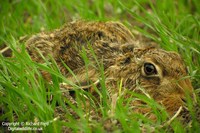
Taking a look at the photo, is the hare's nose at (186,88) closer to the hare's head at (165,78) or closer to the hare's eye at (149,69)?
the hare's head at (165,78)

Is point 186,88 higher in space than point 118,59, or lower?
lower

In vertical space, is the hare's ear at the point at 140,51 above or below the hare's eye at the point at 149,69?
above

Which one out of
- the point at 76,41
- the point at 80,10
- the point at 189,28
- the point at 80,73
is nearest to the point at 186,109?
the point at 80,73

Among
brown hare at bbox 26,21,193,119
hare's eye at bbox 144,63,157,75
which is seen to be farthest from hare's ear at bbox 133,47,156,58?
hare's eye at bbox 144,63,157,75

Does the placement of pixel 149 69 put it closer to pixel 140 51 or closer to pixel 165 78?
pixel 165 78

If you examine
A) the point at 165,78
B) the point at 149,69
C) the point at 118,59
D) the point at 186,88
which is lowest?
the point at 186,88

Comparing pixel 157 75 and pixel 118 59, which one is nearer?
pixel 157 75

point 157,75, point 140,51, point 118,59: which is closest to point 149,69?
point 157,75

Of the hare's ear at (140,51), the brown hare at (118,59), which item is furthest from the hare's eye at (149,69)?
the hare's ear at (140,51)
